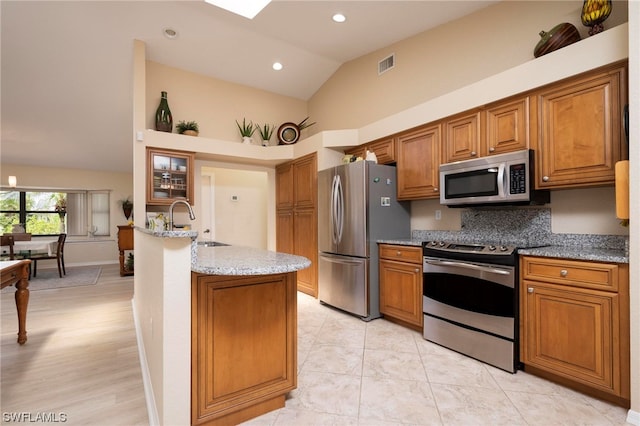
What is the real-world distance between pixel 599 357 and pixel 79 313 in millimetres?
5032

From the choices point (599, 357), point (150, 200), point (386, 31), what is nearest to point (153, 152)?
point (150, 200)

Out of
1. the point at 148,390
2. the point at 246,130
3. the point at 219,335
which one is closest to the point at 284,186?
the point at 246,130

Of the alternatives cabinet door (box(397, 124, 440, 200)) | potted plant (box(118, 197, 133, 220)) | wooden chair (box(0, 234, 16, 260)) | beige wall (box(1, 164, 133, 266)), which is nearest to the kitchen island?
cabinet door (box(397, 124, 440, 200))

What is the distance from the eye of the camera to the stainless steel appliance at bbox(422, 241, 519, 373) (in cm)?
223

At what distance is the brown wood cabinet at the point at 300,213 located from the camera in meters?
4.30

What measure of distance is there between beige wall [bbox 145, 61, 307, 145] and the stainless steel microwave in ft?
10.7

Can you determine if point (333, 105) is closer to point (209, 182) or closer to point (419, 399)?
point (209, 182)

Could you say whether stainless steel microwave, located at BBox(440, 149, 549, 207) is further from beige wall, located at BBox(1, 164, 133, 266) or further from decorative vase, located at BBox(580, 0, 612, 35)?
beige wall, located at BBox(1, 164, 133, 266)

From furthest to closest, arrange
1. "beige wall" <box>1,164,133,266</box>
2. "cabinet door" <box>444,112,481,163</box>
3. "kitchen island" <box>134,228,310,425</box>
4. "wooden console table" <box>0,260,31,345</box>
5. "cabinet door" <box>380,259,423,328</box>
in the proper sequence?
"beige wall" <box>1,164,133,266</box> < "cabinet door" <box>380,259,423,328</box> < "cabinet door" <box>444,112,481,163</box> < "wooden console table" <box>0,260,31,345</box> < "kitchen island" <box>134,228,310,425</box>

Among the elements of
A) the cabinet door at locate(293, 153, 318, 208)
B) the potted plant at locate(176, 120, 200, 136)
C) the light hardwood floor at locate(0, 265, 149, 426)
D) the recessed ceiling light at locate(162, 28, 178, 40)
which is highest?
the recessed ceiling light at locate(162, 28, 178, 40)

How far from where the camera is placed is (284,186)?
4.98 metres

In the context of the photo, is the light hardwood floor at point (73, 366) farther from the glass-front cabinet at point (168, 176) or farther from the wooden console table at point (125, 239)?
the wooden console table at point (125, 239)

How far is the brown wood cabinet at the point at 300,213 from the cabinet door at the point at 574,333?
2634 millimetres

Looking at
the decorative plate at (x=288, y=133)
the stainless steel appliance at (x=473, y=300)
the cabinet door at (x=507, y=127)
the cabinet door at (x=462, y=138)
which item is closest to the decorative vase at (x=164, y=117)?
the decorative plate at (x=288, y=133)
